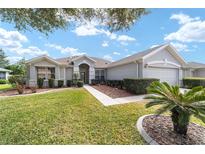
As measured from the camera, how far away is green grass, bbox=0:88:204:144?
4684 millimetres

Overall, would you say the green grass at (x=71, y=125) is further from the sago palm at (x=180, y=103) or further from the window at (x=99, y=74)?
the window at (x=99, y=74)

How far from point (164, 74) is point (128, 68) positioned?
3.11 meters

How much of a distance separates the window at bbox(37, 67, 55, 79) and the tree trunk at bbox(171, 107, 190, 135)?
15606 millimetres

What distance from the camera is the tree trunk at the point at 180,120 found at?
4645mm

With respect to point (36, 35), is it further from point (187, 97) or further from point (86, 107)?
point (187, 97)

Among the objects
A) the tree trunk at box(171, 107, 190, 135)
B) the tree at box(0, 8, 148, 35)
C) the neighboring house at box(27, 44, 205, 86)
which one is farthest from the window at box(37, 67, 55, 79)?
the tree trunk at box(171, 107, 190, 135)

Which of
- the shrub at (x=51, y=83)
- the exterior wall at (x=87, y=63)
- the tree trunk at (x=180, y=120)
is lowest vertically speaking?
the tree trunk at (x=180, y=120)

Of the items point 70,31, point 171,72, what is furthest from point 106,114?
point 171,72

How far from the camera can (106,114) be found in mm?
6492

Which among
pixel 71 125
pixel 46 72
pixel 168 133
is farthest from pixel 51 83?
pixel 168 133

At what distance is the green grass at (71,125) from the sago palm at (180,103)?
3.80ft

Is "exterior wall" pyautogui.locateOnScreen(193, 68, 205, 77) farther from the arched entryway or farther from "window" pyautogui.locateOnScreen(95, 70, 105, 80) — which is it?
the arched entryway

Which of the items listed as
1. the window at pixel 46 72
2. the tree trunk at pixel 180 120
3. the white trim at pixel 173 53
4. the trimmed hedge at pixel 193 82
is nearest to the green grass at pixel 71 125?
the tree trunk at pixel 180 120

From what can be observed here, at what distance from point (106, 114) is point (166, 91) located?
8.02ft
